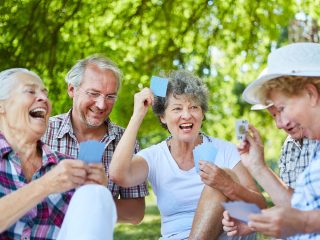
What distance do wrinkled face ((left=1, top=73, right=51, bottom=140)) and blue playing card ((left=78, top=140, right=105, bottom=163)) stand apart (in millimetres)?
307

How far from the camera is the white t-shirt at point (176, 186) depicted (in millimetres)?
3873

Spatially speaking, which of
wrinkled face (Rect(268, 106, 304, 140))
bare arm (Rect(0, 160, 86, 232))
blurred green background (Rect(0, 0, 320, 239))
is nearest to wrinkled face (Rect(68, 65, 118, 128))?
bare arm (Rect(0, 160, 86, 232))

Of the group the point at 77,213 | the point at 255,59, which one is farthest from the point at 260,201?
the point at 255,59

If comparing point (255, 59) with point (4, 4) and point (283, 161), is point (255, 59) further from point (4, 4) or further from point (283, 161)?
point (283, 161)

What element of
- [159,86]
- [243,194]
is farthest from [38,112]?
[243,194]

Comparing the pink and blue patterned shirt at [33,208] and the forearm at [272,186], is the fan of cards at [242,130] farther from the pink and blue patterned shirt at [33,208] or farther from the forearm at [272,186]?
the pink and blue patterned shirt at [33,208]

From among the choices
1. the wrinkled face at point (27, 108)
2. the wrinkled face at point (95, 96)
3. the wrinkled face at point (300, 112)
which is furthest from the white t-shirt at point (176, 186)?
the wrinkled face at point (300, 112)

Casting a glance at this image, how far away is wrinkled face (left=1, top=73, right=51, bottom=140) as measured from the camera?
3130 mm

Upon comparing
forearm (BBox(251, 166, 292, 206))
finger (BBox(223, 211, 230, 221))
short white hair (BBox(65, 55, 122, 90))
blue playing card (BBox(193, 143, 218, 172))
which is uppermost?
short white hair (BBox(65, 55, 122, 90))

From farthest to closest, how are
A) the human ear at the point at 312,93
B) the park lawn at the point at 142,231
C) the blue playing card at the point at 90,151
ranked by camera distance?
the park lawn at the point at 142,231, the blue playing card at the point at 90,151, the human ear at the point at 312,93

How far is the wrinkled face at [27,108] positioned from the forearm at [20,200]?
45 centimetres

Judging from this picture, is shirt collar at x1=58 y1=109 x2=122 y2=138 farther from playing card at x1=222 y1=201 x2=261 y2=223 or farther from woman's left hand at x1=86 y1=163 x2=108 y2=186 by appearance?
playing card at x1=222 y1=201 x2=261 y2=223

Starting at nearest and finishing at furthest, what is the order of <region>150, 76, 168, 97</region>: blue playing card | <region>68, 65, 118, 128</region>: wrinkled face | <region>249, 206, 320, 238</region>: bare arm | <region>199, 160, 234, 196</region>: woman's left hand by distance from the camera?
1. <region>249, 206, 320, 238</region>: bare arm
2. <region>199, 160, 234, 196</region>: woman's left hand
3. <region>150, 76, 168, 97</region>: blue playing card
4. <region>68, 65, 118, 128</region>: wrinkled face

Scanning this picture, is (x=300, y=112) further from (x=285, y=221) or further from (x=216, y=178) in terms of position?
(x=216, y=178)
